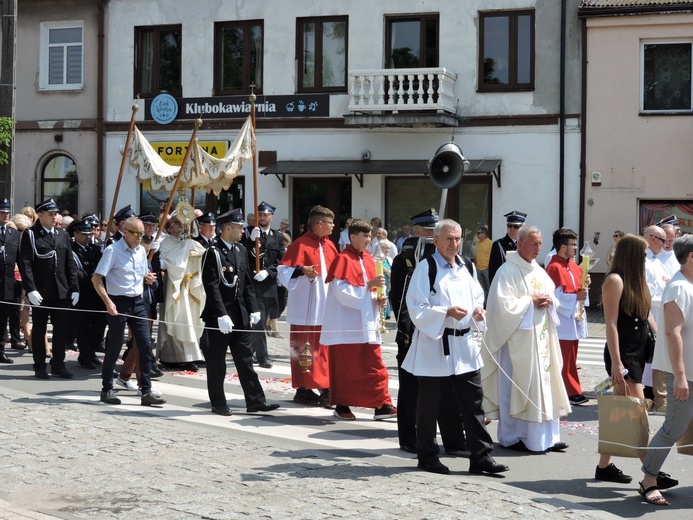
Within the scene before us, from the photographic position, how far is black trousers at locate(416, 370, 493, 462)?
8.16 metres

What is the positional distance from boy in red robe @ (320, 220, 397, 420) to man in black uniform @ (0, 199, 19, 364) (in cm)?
556

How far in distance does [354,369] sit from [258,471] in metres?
2.54

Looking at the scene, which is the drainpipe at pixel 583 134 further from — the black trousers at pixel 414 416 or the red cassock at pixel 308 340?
the black trousers at pixel 414 416

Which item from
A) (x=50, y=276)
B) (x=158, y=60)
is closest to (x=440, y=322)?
(x=50, y=276)

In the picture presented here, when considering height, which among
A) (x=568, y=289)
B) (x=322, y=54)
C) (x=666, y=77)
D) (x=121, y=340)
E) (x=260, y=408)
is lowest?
(x=260, y=408)

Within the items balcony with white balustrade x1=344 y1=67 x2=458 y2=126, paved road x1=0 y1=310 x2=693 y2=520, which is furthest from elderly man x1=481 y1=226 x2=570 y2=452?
balcony with white balustrade x1=344 y1=67 x2=458 y2=126

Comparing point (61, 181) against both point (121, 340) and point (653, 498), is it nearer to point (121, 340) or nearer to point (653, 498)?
point (121, 340)

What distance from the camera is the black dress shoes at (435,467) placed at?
8.20m

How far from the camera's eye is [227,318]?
34.6 feet

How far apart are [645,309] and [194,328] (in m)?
7.06

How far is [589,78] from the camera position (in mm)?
24734

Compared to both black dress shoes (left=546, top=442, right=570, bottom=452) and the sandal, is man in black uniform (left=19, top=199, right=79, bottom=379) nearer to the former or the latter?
black dress shoes (left=546, top=442, right=570, bottom=452)

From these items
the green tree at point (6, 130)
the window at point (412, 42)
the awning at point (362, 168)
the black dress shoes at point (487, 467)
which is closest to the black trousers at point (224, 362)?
the black dress shoes at point (487, 467)

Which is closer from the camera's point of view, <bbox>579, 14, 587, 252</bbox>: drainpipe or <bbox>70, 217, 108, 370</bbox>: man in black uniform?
<bbox>70, 217, 108, 370</bbox>: man in black uniform
